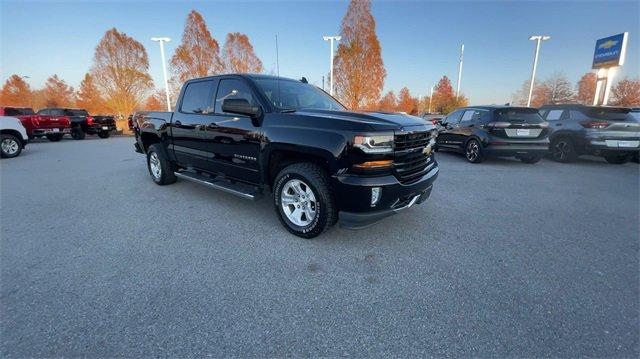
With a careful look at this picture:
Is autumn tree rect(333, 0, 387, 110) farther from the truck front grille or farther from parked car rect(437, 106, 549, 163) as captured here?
the truck front grille

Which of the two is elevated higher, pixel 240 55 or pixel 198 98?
pixel 240 55

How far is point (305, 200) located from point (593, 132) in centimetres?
868

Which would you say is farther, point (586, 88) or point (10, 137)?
point (586, 88)

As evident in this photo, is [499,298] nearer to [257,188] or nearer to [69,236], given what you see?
[257,188]

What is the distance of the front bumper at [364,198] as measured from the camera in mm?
2986

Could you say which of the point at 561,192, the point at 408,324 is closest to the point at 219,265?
the point at 408,324

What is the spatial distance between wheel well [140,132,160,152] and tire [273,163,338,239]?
359 cm

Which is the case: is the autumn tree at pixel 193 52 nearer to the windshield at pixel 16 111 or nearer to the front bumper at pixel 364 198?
the windshield at pixel 16 111

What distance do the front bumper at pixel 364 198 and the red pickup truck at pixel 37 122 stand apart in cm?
1703

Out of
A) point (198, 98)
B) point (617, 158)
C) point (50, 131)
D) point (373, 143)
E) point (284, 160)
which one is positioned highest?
point (198, 98)

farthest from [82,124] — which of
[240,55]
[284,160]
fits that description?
[284,160]

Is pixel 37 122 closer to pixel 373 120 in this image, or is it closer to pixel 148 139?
pixel 148 139

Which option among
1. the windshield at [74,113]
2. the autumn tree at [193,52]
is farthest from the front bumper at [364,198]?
the autumn tree at [193,52]

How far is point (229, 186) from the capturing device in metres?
4.30
